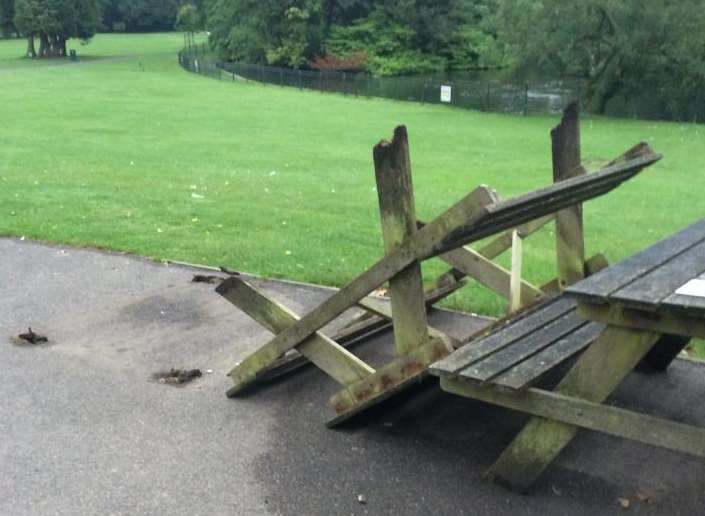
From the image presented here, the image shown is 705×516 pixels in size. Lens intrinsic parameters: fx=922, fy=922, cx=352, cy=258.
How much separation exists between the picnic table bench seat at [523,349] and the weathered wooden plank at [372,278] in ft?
1.59

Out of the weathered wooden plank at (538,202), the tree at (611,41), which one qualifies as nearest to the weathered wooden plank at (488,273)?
the weathered wooden plank at (538,202)

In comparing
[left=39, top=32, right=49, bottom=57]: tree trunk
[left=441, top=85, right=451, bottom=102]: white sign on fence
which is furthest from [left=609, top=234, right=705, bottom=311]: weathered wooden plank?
[left=39, top=32, right=49, bottom=57]: tree trunk

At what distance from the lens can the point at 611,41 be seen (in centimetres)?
3691

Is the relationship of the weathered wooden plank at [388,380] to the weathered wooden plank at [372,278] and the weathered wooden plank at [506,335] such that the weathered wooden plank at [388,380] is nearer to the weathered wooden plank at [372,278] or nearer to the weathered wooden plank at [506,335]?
the weathered wooden plank at [506,335]

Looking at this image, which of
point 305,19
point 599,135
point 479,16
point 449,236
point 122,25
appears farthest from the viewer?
point 122,25

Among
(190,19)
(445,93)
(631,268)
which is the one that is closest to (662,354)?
(631,268)

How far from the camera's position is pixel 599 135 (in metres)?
27.1

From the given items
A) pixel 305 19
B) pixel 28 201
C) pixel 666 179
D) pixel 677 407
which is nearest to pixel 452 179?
pixel 666 179

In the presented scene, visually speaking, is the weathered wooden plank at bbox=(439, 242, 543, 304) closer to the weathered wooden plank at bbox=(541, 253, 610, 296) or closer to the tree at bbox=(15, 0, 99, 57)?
the weathered wooden plank at bbox=(541, 253, 610, 296)

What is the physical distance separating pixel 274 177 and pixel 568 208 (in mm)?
9312

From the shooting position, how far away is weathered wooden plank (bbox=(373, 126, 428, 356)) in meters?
4.04

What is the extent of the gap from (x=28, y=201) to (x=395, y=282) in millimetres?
8361

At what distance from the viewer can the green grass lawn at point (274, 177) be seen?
8.95 meters

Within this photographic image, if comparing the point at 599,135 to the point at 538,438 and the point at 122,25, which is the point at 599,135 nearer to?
the point at 538,438
